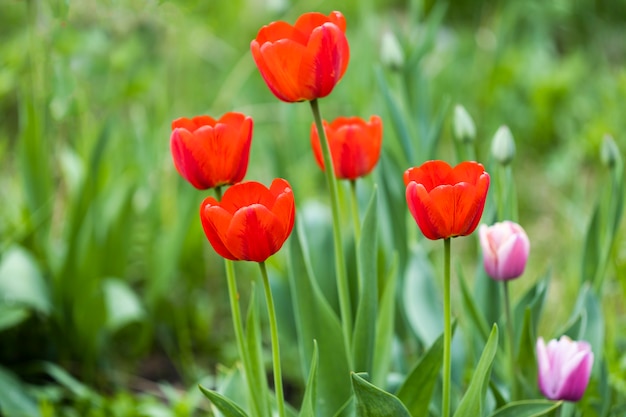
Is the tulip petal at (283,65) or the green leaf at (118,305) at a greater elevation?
the tulip petal at (283,65)

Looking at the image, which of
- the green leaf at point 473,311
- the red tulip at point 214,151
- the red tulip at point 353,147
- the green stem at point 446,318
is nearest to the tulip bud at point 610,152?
the green leaf at point 473,311

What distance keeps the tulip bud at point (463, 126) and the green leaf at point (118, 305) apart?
779mm

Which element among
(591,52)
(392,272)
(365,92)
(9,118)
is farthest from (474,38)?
(392,272)

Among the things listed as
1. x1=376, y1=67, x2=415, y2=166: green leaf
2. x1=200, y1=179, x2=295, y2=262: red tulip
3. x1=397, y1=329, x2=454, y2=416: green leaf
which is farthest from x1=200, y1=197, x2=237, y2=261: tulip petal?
x1=376, y1=67, x2=415, y2=166: green leaf

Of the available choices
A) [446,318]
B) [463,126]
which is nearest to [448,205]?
[446,318]

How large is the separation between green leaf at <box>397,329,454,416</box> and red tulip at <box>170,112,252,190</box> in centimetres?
34

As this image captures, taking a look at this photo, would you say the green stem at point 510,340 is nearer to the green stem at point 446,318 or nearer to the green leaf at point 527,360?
the green leaf at point 527,360

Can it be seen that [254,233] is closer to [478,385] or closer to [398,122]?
[478,385]

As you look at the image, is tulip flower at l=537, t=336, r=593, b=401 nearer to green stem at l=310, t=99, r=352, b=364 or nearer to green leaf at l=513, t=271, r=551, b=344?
green leaf at l=513, t=271, r=551, b=344

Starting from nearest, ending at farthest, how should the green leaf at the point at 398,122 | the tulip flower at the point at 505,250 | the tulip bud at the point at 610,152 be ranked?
1. the tulip flower at the point at 505,250
2. the tulip bud at the point at 610,152
3. the green leaf at the point at 398,122

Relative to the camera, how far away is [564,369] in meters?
1.00

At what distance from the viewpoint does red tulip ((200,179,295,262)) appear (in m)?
0.81

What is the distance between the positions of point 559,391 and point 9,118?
252 centimetres

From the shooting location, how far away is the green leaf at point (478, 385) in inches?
34.6
